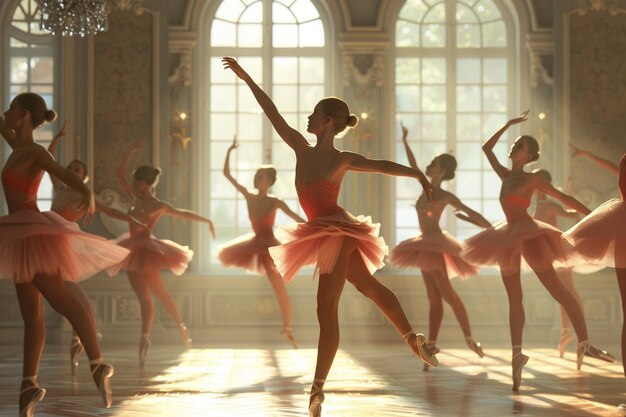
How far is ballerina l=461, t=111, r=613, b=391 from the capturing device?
18.7ft

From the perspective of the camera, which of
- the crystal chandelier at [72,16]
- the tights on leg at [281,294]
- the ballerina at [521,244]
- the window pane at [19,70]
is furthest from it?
the window pane at [19,70]

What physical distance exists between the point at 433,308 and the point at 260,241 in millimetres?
1940

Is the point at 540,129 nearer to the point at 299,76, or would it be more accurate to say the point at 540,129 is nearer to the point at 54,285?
the point at 299,76

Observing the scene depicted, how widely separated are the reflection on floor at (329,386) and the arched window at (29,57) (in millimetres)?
2644

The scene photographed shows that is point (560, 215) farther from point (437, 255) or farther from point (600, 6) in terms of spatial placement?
point (600, 6)

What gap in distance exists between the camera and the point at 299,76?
10.3 meters

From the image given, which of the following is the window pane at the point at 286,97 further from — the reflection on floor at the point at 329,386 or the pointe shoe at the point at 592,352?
the pointe shoe at the point at 592,352

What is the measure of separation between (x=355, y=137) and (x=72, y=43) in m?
2.88

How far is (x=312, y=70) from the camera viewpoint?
10273mm

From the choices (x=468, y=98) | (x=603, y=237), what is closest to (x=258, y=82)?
(x=468, y=98)

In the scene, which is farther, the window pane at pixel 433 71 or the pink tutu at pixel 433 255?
the window pane at pixel 433 71

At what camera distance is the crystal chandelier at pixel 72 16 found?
7613 millimetres

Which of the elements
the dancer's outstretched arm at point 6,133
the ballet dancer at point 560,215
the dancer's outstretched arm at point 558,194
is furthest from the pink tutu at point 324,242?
the ballet dancer at point 560,215

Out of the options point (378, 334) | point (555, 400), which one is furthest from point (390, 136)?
point (555, 400)
